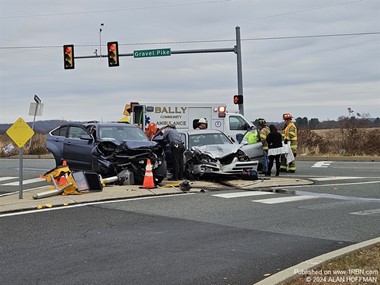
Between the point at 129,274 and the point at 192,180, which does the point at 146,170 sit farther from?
the point at 129,274

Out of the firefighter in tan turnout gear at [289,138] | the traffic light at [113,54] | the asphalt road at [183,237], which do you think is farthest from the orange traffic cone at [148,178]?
the traffic light at [113,54]

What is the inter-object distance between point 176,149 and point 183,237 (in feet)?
23.1

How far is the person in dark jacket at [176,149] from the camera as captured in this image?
14.9m

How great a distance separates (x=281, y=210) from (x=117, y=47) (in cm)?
1922

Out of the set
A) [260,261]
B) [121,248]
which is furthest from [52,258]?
[260,261]

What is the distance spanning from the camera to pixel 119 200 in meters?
11.9

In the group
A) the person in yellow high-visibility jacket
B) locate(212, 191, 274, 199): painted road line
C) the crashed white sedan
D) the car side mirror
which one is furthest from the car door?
the person in yellow high-visibility jacket

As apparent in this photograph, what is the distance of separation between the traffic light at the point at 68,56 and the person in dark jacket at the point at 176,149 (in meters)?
14.5

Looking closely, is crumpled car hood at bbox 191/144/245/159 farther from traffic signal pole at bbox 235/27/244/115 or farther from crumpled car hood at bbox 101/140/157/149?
traffic signal pole at bbox 235/27/244/115

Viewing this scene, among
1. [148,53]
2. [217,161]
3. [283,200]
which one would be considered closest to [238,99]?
[148,53]

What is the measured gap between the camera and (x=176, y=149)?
14883 mm

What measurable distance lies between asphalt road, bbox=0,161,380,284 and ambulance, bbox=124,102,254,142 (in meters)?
10.2

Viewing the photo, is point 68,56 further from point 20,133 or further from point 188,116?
point 20,133

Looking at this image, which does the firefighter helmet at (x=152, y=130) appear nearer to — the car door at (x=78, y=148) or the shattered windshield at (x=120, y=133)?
the shattered windshield at (x=120, y=133)
